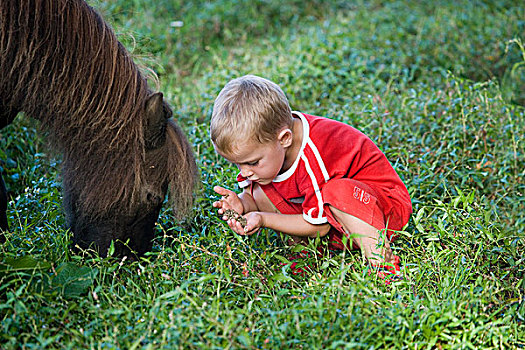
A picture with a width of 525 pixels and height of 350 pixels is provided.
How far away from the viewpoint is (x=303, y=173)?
9.66 ft

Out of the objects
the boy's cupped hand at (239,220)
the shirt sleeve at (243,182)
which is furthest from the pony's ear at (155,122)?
the shirt sleeve at (243,182)

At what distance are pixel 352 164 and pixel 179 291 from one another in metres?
1.25

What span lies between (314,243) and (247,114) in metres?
0.82

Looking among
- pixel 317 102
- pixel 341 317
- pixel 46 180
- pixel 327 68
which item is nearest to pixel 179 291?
pixel 341 317

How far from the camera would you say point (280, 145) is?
2.85 meters

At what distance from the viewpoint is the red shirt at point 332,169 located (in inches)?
115

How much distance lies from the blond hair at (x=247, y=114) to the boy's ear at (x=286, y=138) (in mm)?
28

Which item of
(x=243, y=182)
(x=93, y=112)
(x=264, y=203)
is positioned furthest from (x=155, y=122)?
(x=264, y=203)

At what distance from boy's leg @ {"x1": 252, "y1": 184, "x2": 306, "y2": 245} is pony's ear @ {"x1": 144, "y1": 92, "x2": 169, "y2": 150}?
2.24 feet

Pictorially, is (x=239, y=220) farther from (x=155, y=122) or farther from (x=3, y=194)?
(x=3, y=194)

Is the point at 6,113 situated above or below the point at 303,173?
above

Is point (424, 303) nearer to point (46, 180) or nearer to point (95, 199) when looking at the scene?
point (95, 199)

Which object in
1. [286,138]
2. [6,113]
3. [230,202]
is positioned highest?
[6,113]

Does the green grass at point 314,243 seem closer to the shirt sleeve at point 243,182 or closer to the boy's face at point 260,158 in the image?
the shirt sleeve at point 243,182
